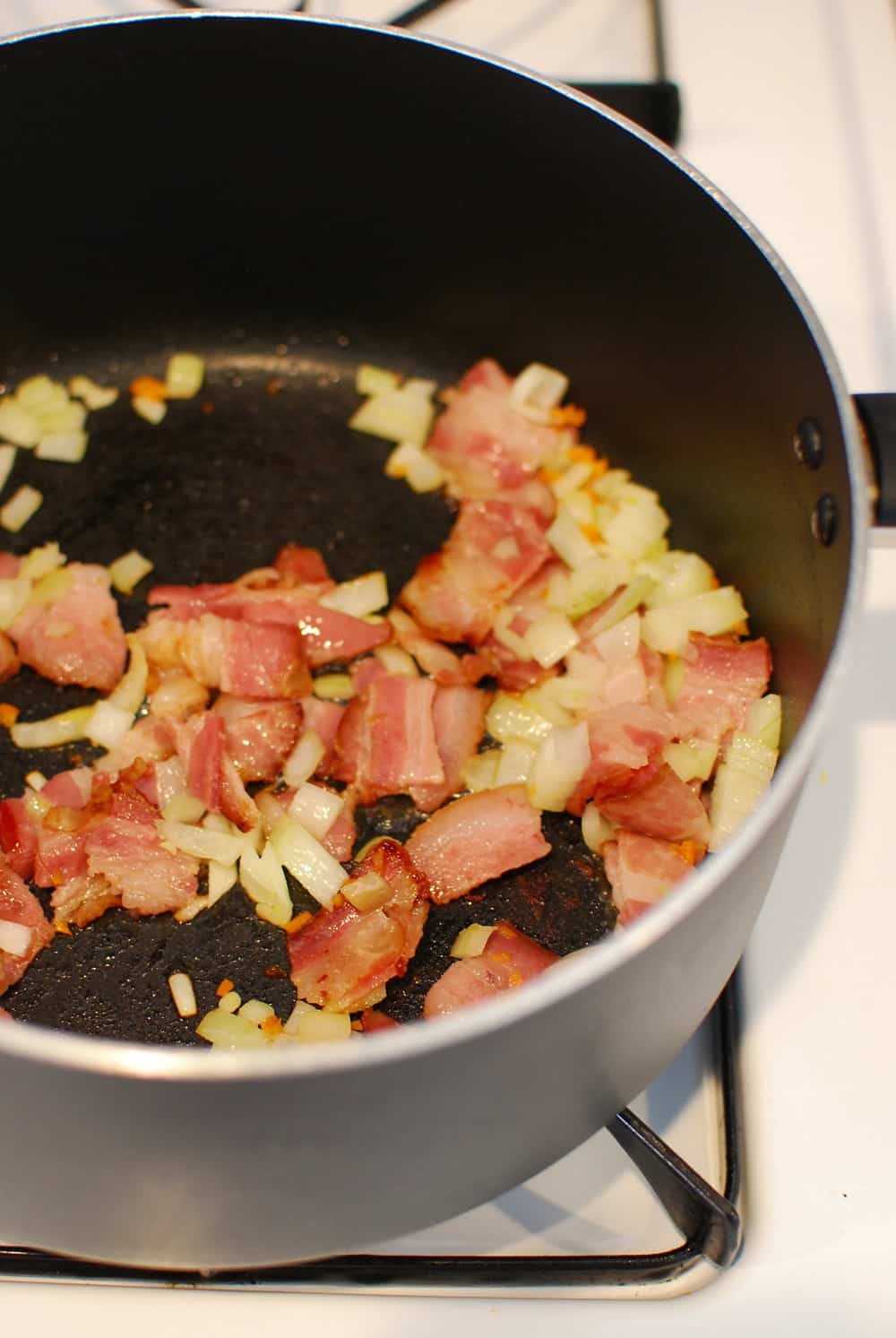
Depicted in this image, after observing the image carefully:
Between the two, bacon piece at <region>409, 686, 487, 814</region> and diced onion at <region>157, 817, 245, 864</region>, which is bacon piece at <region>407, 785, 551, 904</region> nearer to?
bacon piece at <region>409, 686, 487, 814</region>

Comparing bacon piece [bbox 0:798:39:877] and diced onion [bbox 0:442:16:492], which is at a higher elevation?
diced onion [bbox 0:442:16:492]

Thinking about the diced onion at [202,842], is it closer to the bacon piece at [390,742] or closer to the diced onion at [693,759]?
the bacon piece at [390,742]

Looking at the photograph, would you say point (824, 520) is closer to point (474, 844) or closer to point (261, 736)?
point (474, 844)

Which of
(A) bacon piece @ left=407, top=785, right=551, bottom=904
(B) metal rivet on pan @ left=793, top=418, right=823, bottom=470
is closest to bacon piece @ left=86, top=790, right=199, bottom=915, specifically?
(A) bacon piece @ left=407, top=785, right=551, bottom=904

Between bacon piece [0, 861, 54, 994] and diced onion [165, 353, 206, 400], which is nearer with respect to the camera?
bacon piece [0, 861, 54, 994]

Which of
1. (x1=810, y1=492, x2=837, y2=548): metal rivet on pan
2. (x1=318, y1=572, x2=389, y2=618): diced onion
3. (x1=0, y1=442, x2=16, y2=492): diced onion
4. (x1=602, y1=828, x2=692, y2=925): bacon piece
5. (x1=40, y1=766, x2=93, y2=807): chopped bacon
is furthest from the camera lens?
(x1=0, y1=442, x2=16, y2=492): diced onion

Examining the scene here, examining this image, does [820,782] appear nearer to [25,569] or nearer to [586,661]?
Answer: [586,661]
